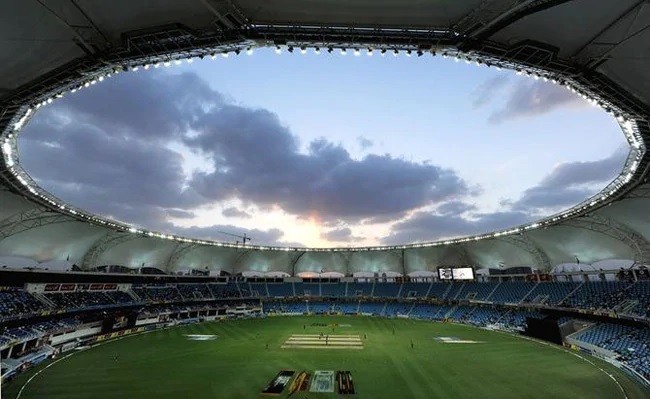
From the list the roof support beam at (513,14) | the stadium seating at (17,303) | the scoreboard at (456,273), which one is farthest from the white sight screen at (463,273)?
the stadium seating at (17,303)

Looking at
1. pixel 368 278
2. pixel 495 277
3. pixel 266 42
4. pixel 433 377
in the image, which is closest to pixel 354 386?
pixel 433 377

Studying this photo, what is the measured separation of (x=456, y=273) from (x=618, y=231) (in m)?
31.5

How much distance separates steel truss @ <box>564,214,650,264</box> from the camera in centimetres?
4603

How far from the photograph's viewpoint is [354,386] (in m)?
27.1

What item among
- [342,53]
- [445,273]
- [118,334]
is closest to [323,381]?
[342,53]

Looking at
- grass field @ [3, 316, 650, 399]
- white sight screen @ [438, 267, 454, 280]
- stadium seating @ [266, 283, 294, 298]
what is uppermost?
white sight screen @ [438, 267, 454, 280]

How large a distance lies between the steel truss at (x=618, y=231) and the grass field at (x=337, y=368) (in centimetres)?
2021

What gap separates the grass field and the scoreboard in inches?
870

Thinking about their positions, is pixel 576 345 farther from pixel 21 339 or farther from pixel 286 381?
pixel 21 339

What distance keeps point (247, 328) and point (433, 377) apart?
1562 inches

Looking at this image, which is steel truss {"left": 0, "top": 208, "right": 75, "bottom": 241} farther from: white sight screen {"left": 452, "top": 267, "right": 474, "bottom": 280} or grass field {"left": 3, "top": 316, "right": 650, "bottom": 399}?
white sight screen {"left": 452, "top": 267, "right": 474, "bottom": 280}

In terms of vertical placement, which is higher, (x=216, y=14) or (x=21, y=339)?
(x=216, y=14)

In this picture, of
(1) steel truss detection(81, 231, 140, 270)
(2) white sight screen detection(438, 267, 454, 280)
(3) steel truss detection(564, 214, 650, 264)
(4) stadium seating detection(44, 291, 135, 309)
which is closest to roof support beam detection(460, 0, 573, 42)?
(3) steel truss detection(564, 214, 650, 264)

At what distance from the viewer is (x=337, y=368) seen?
107ft
